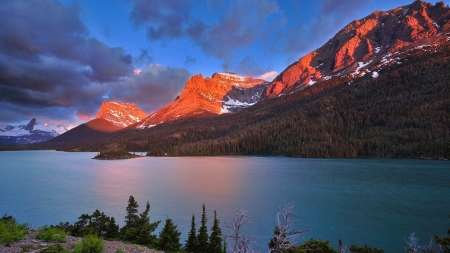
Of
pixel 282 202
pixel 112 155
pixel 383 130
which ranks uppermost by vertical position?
pixel 383 130

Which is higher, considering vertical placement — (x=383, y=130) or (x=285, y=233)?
(x=383, y=130)

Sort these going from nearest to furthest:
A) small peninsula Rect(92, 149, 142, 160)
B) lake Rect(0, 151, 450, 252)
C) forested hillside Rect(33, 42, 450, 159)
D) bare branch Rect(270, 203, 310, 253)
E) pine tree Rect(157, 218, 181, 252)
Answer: bare branch Rect(270, 203, 310, 253) → pine tree Rect(157, 218, 181, 252) → lake Rect(0, 151, 450, 252) → forested hillside Rect(33, 42, 450, 159) → small peninsula Rect(92, 149, 142, 160)

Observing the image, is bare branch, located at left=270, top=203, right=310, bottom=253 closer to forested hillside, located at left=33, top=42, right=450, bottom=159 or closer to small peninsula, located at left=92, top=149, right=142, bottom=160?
forested hillside, located at left=33, top=42, right=450, bottom=159

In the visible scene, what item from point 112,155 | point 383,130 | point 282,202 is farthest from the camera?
point 112,155

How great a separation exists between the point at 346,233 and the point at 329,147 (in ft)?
434

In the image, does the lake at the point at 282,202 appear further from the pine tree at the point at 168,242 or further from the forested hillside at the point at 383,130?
the forested hillside at the point at 383,130

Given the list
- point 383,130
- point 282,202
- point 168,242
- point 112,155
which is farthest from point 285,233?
point 383,130

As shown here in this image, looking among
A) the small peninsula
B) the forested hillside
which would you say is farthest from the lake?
the small peninsula

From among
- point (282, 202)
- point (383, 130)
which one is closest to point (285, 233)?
point (282, 202)

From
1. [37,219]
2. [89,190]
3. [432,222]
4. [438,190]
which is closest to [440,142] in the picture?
[438,190]

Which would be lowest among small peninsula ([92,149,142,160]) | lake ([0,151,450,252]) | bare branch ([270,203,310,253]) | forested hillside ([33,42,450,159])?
lake ([0,151,450,252])

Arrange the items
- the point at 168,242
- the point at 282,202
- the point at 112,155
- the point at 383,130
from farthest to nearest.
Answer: the point at 112,155 → the point at 383,130 → the point at 282,202 → the point at 168,242

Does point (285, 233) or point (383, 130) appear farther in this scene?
point (383, 130)

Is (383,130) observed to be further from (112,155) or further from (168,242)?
(168,242)
